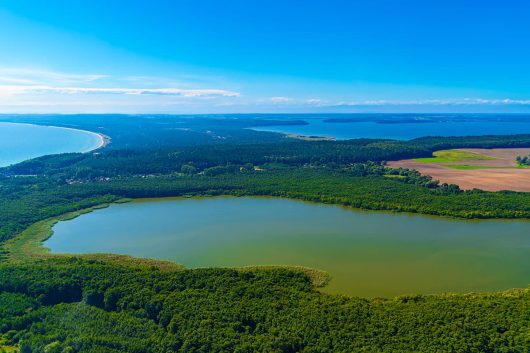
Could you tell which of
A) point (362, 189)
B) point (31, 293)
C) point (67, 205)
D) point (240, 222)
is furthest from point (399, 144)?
point (31, 293)

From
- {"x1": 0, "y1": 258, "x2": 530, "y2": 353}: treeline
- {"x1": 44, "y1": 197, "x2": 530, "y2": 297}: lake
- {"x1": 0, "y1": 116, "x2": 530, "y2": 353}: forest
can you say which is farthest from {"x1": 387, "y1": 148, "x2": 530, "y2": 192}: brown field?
{"x1": 0, "y1": 258, "x2": 530, "y2": 353}: treeline

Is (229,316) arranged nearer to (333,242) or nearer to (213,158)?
(333,242)

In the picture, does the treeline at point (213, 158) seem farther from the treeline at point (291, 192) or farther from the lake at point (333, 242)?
the lake at point (333, 242)

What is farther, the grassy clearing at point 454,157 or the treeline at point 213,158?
the grassy clearing at point 454,157

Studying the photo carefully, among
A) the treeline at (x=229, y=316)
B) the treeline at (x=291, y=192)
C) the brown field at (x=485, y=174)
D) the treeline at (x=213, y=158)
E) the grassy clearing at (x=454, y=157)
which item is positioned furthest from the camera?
the grassy clearing at (x=454, y=157)

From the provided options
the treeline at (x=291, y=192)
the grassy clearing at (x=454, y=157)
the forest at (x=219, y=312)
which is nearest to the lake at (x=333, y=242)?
the forest at (x=219, y=312)

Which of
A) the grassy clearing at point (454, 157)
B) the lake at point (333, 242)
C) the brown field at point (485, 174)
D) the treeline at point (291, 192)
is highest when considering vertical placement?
the grassy clearing at point (454, 157)

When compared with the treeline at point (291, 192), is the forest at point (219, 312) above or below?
below
